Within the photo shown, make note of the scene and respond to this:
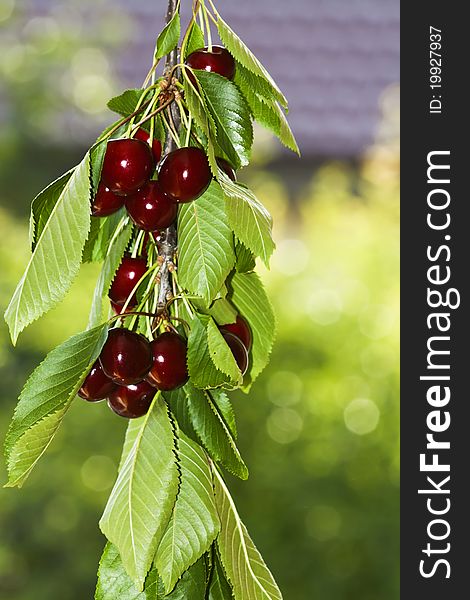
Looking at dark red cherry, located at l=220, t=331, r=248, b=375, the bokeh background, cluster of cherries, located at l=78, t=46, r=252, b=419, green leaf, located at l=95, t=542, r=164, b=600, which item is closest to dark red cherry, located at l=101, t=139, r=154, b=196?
cluster of cherries, located at l=78, t=46, r=252, b=419

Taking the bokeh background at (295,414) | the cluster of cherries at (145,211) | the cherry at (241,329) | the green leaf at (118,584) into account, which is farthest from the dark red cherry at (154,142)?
the bokeh background at (295,414)

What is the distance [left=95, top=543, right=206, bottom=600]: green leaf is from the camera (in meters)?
0.59

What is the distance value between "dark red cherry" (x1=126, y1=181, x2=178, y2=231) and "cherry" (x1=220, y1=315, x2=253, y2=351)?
0.27 feet

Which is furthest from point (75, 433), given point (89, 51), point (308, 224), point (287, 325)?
point (89, 51)

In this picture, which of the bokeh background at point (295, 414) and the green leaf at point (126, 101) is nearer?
the green leaf at point (126, 101)

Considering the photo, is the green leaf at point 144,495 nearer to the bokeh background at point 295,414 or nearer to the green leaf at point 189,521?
the green leaf at point 189,521

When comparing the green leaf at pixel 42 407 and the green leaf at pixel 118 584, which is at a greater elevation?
the green leaf at pixel 42 407

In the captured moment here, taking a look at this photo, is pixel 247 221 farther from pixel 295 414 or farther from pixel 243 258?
pixel 295 414

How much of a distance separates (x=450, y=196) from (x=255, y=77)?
0.80 metres

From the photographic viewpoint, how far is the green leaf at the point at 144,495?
0.57 m

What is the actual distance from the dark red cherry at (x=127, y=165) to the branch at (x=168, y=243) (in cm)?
4

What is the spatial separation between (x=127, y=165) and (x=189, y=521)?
0.71 feet

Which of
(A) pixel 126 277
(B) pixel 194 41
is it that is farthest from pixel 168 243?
(B) pixel 194 41

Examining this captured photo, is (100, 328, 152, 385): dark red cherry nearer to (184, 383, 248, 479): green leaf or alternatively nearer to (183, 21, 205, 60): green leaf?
(184, 383, 248, 479): green leaf
